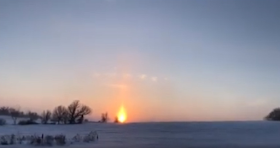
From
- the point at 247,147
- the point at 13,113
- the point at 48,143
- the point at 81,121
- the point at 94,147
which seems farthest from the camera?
the point at 13,113

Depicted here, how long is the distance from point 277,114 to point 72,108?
7067 cm

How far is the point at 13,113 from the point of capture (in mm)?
138625

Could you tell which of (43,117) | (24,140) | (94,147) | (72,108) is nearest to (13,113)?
(43,117)

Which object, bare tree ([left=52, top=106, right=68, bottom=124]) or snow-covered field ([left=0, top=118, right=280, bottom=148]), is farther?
bare tree ([left=52, top=106, right=68, bottom=124])

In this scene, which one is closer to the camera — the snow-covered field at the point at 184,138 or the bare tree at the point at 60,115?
the snow-covered field at the point at 184,138

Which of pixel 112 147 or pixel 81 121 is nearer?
pixel 112 147

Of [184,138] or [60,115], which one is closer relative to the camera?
[184,138]

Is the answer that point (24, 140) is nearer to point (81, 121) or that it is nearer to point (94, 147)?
point (94, 147)

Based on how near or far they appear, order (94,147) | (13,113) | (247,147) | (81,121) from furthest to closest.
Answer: (13,113)
(81,121)
(247,147)
(94,147)

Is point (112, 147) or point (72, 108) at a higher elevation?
point (72, 108)

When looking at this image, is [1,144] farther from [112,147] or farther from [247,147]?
[247,147]

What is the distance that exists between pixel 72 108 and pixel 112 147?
101m

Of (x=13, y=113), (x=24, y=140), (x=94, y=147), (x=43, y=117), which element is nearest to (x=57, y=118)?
(x=43, y=117)

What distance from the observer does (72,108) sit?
429 feet
